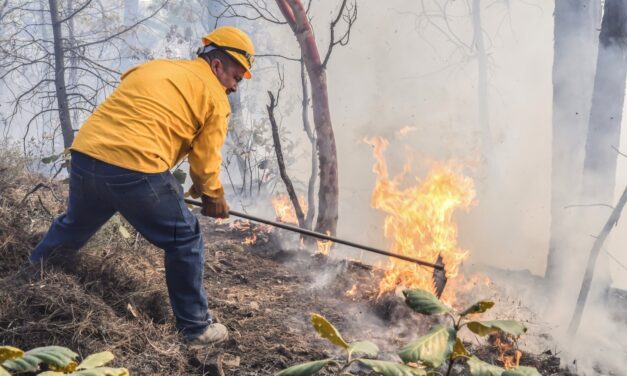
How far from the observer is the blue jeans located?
3.52 meters

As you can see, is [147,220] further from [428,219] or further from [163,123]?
[428,219]

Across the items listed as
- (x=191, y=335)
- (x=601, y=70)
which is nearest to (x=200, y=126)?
(x=191, y=335)

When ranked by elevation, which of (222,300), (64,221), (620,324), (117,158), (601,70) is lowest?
(620,324)

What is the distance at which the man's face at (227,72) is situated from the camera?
13.1ft

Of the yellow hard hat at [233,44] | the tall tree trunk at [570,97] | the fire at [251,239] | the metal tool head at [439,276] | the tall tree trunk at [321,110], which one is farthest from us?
the tall tree trunk at [570,97]

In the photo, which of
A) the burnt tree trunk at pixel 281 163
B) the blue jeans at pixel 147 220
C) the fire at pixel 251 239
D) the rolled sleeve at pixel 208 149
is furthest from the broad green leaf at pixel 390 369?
the fire at pixel 251 239

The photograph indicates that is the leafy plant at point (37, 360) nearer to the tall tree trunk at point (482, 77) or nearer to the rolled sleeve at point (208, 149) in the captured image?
the rolled sleeve at point (208, 149)

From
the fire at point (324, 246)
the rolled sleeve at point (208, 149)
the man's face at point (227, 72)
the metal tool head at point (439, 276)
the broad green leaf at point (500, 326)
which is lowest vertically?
the fire at point (324, 246)

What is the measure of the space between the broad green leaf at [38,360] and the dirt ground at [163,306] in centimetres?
225

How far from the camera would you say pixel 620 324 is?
21.2ft

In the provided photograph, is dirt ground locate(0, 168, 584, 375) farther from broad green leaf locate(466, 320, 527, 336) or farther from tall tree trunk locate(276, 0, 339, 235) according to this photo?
broad green leaf locate(466, 320, 527, 336)

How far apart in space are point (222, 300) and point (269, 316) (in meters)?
0.47

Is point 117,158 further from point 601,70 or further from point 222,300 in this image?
point 601,70

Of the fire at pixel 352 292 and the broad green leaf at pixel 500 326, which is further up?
the broad green leaf at pixel 500 326
